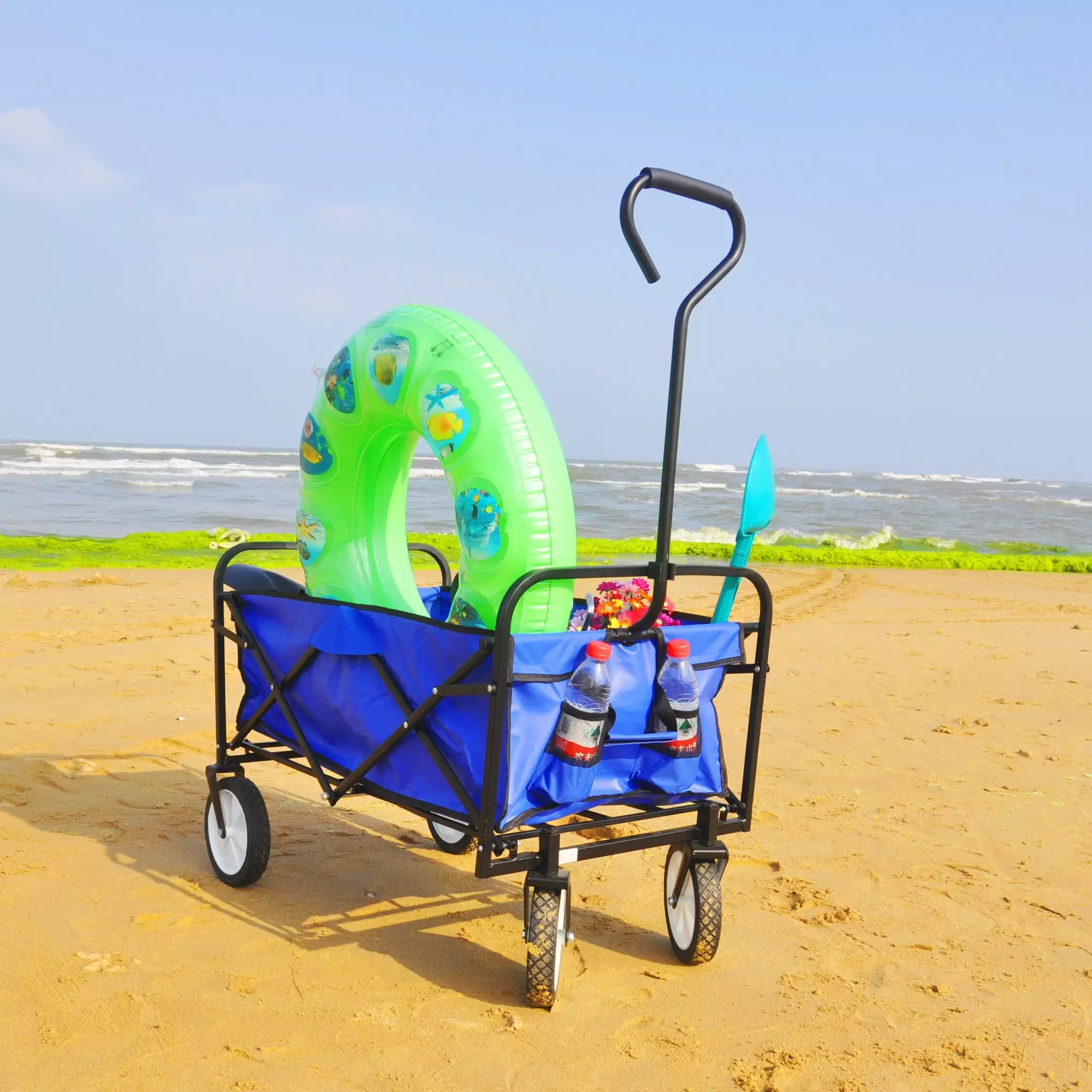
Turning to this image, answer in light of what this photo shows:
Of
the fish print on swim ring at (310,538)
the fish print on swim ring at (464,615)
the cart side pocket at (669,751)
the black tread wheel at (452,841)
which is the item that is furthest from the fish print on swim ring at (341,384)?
the black tread wheel at (452,841)

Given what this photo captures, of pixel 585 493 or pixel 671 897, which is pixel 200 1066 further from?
pixel 585 493

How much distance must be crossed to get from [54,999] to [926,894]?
10.0 feet

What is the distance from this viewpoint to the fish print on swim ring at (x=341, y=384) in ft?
12.1

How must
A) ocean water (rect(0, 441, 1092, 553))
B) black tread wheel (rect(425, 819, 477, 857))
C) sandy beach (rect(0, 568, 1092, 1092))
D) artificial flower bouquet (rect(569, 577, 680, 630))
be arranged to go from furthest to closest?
ocean water (rect(0, 441, 1092, 553)), black tread wheel (rect(425, 819, 477, 857)), artificial flower bouquet (rect(569, 577, 680, 630)), sandy beach (rect(0, 568, 1092, 1092))

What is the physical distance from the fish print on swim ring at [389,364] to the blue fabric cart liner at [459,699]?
73 cm

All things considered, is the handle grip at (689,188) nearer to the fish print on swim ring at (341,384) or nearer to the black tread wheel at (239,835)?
the fish print on swim ring at (341,384)

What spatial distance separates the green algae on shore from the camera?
44.0 ft

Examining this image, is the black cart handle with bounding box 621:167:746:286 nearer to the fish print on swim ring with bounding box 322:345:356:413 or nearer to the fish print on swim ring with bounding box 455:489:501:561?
the fish print on swim ring with bounding box 455:489:501:561

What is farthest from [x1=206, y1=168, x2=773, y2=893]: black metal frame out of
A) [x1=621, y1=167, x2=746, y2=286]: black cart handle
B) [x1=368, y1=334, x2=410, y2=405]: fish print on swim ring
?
[x1=368, y1=334, x2=410, y2=405]: fish print on swim ring

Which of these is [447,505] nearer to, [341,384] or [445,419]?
[341,384]

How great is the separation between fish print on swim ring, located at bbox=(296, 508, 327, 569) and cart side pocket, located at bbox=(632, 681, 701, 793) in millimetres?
1452

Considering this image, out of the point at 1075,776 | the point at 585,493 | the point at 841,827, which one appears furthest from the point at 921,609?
the point at 585,493

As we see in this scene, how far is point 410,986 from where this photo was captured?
10.5 feet

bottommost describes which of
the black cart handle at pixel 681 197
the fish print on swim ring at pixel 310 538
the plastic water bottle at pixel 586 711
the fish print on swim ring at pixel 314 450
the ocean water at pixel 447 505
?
the ocean water at pixel 447 505
